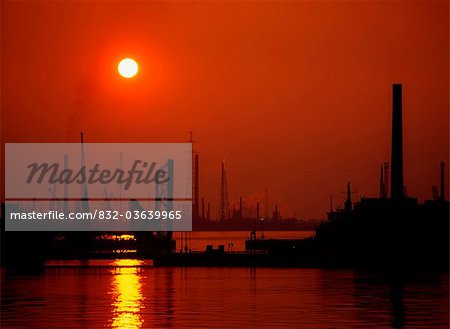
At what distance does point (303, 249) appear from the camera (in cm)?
12088

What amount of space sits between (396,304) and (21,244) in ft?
253

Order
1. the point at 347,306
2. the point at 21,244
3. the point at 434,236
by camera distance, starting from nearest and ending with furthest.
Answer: the point at 347,306, the point at 434,236, the point at 21,244

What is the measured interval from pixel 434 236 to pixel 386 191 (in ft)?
251

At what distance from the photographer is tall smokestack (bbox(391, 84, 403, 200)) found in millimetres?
101581

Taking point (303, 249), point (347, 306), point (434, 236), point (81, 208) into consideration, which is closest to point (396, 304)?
point (347, 306)

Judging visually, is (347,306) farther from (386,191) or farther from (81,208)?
(386,191)

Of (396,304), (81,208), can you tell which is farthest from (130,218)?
(396,304)

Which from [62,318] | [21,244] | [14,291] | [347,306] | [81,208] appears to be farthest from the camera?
[81,208]

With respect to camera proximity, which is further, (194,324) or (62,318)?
(62,318)

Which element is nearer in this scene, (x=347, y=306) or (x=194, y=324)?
(x=194, y=324)

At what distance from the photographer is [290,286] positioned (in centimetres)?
6850

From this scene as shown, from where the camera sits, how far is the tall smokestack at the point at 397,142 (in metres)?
102

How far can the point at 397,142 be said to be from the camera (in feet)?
335

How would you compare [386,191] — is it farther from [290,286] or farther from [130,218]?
[290,286]
